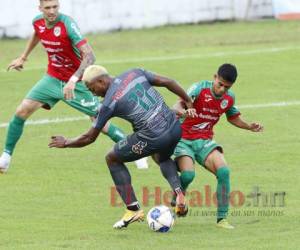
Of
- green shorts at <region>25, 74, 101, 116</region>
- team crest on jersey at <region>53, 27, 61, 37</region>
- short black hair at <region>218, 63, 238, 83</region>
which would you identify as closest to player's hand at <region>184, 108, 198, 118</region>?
short black hair at <region>218, 63, 238, 83</region>

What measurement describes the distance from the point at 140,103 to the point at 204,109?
101 centimetres

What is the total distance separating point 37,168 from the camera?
1422cm

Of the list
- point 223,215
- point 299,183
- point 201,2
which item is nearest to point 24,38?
point 201,2

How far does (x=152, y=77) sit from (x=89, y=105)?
3.20 m

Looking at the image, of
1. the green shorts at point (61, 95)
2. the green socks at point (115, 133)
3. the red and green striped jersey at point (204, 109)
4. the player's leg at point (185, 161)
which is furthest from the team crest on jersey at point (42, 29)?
the player's leg at point (185, 161)

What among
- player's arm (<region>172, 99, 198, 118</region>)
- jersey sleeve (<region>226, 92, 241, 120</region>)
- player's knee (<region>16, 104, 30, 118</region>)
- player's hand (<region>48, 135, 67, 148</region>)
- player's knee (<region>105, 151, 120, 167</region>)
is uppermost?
player's arm (<region>172, 99, 198, 118</region>)

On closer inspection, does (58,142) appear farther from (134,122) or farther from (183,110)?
(183,110)

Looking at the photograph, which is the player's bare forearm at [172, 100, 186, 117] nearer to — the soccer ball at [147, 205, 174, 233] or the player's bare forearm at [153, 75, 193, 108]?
the player's bare forearm at [153, 75, 193, 108]

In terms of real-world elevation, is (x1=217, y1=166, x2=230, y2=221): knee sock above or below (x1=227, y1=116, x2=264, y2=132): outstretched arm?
below

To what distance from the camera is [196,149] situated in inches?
440

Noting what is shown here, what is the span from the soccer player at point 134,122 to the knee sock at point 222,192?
0.41 m

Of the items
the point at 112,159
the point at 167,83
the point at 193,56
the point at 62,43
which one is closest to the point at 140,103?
the point at 167,83

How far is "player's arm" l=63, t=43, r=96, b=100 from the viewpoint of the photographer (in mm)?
12344

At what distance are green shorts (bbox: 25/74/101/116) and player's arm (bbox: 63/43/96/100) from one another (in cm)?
67
